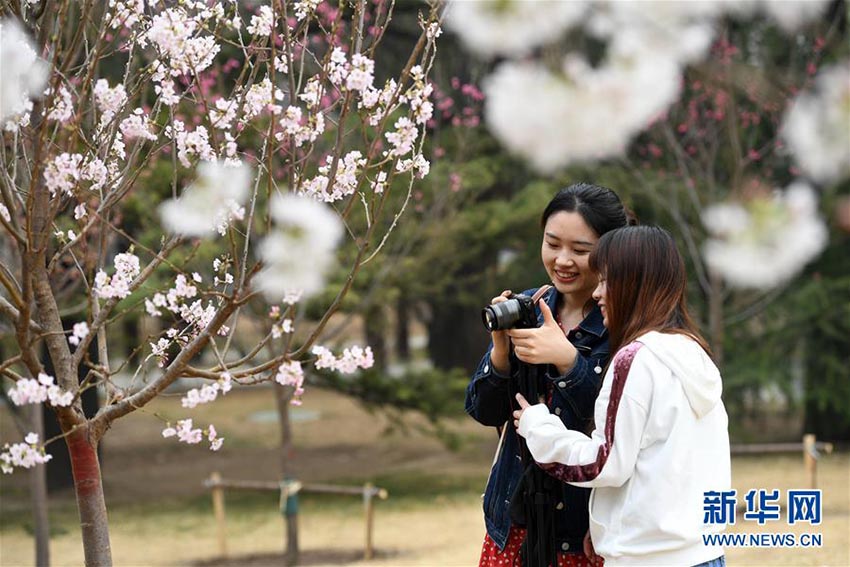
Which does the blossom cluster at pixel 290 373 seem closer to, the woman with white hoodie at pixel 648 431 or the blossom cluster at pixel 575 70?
the woman with white hoodie at pixel 648 431

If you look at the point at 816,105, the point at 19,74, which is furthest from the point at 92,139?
the point at 816,105

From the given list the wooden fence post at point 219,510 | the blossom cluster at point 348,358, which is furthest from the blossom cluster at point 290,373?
the wooden fence post at point 219,510

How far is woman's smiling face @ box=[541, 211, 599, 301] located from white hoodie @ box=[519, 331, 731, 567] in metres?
0.36

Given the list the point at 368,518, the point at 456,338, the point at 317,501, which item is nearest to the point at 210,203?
the point at 368,518

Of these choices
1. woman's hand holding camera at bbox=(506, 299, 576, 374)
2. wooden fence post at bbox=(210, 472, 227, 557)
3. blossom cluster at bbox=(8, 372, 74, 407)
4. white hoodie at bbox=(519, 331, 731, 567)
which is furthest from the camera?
wooden fence post at bbox=(210, 472, 227, 557)

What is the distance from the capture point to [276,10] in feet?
8.68

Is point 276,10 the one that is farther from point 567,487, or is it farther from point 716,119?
point 716,119

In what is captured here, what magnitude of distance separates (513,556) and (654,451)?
19.5 inches

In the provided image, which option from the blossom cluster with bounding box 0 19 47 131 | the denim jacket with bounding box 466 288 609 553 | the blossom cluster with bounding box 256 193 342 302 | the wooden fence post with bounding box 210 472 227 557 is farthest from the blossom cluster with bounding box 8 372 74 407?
the wooden fence post with bounding box 210 472 227 557

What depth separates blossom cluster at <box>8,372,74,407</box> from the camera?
2.31 metres

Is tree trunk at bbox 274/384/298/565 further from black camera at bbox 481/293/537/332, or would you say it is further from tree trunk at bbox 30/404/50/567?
black camera at bbox 481/293/537/332

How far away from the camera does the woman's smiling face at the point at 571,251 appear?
2373 millimetres

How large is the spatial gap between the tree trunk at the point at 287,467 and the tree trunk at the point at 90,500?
4083 millimetres

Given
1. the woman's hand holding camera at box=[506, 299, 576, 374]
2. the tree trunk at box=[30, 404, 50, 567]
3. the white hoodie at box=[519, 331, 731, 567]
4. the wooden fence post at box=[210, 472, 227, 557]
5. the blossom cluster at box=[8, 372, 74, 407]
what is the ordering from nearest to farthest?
the white hoodie at box=[519, 331, 731, 567] → the woman's hand holding camera at box=[506, 299, 576, 374] → the blossom cluster at box=[8, 372, 74, 407] → the tree trunk at box=[30, 404, 50, 567] → the wooden fence post at box=[210, 472, 227, 557]
